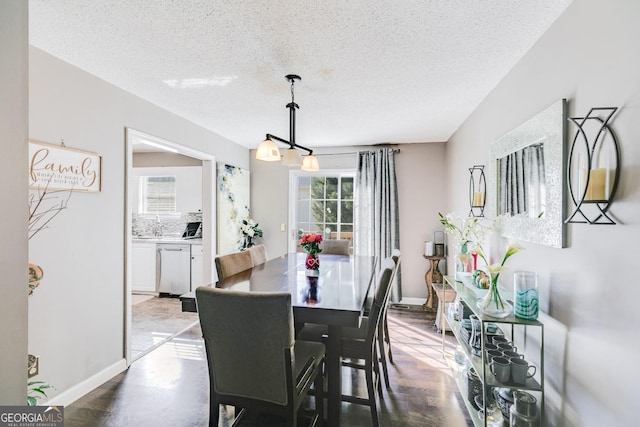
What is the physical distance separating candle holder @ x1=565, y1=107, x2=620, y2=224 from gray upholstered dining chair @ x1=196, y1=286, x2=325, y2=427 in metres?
1.31

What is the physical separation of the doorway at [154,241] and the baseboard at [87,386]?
0.39ft

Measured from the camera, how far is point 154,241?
15.9 ft

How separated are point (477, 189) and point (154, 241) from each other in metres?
4.57

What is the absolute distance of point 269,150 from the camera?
2.33 meters

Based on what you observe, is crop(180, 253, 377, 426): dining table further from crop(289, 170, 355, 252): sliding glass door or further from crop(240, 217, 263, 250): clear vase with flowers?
crop(289, 170, 355, 252): sliding glass door

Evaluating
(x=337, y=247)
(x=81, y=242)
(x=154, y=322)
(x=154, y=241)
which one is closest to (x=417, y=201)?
(x=337, y=247)

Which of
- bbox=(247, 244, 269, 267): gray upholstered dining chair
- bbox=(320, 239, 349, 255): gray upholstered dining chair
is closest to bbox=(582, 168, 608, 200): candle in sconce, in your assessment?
bbox=(247, 244, 269, 267): gray upholstered dining chair

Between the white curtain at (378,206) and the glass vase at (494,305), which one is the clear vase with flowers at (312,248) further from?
the white curtain at (378,206)

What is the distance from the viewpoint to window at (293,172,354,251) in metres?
5.02

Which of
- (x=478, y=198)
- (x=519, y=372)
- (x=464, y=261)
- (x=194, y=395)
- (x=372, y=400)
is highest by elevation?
(x=478, y=198)

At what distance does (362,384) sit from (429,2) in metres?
2.61

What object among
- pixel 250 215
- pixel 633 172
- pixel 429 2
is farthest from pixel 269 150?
pixel 250 215

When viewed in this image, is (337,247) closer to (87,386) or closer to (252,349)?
(252,349)

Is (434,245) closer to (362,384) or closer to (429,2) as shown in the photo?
(362,384)
